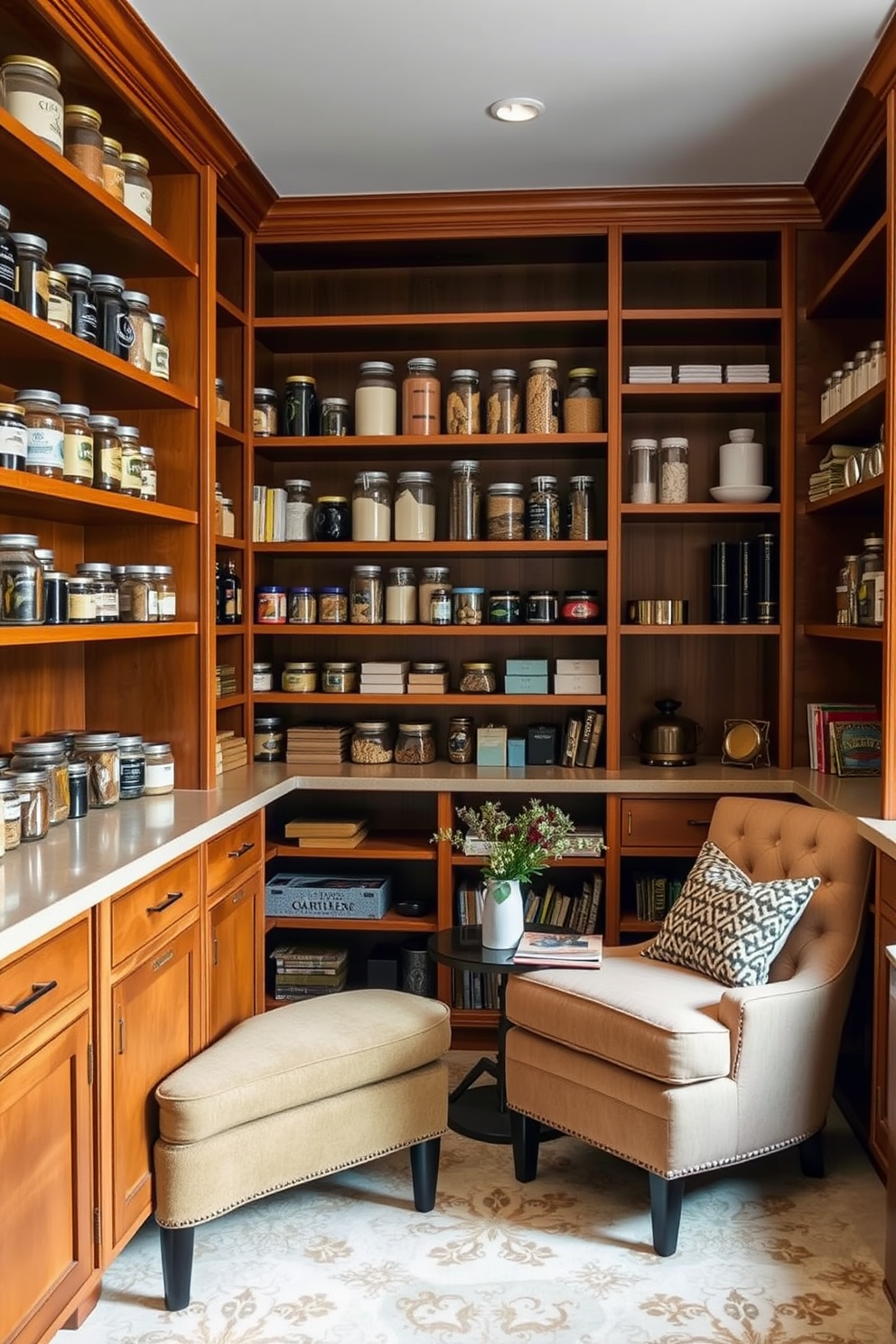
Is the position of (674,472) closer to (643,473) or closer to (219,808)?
(643,473)

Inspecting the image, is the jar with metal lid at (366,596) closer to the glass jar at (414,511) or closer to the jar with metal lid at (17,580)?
the glass jar at (414,511)

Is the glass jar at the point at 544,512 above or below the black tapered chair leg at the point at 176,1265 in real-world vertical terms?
above

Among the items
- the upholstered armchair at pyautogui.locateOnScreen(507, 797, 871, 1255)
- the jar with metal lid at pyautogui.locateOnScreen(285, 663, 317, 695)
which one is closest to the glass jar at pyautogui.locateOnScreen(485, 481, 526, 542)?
the jar with metal lid at pyautogui.locateOnScreen(285, 663, 317, 695)

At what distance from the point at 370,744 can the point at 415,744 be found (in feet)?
0.50

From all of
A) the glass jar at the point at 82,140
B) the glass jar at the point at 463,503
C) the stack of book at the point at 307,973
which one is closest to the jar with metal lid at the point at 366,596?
the glass jar at the point at 463,503

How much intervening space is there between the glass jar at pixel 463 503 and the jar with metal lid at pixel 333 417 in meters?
0.41

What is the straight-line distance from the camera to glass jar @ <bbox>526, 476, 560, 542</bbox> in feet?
12.5

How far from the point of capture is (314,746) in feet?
12.9

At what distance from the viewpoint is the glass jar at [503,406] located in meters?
3.80

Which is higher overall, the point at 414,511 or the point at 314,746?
the point at 414,511

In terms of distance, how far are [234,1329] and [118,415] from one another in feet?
7.65

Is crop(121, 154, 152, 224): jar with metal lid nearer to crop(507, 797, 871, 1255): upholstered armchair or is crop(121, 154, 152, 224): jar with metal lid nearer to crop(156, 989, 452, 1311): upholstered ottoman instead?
crop(156, 989, 452, 1311): upholstered ottoman

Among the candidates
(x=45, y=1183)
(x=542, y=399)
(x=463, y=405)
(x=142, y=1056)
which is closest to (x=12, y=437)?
(x=142, y=1056)

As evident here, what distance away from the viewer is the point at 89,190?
8.07ft
